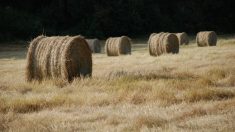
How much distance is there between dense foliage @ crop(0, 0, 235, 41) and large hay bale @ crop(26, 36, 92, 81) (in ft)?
87.4

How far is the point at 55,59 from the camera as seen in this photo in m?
11.2

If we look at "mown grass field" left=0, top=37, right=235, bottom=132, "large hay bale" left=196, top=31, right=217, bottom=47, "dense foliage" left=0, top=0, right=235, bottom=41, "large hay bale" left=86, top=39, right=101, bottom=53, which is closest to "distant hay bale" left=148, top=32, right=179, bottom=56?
"large hay bale" left=86, top=39, right=101, bottom=53

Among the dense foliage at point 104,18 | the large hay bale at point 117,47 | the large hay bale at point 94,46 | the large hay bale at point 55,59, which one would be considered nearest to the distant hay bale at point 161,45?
the large hay bale at point 117,47

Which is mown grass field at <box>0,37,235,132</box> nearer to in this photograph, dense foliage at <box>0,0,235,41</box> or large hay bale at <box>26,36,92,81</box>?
large hay bale at <box>26,36,92,81</box>

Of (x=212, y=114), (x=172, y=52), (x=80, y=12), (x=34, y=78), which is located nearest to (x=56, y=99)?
(x=212, y=114)

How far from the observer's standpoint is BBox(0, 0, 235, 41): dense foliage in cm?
3959

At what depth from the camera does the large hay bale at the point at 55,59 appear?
11203mm

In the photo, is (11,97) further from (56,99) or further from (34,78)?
(34,78)

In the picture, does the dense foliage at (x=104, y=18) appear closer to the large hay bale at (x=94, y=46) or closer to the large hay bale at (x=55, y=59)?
the large hay bale at (x=94, y=46)

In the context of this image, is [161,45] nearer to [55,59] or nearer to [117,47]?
[117,47]

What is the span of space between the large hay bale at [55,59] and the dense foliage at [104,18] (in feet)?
87.4

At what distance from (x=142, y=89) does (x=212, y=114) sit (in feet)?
8.18

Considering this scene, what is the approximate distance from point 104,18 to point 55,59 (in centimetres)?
3209

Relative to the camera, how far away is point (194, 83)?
32.2 ft
